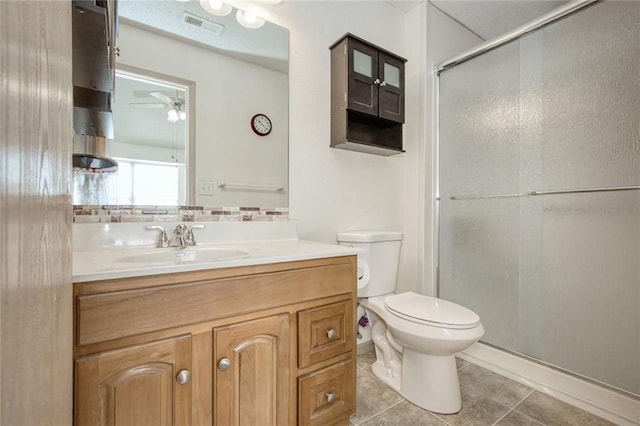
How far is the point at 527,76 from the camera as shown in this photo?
169cm

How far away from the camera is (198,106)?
1.40m

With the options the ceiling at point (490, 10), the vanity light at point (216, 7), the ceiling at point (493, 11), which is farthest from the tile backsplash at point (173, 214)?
the ceiling at point (493, 11)

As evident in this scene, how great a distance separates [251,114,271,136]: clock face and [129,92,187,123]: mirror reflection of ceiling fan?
13.1 inches

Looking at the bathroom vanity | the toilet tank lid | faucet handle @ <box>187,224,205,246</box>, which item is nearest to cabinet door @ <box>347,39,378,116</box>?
the toilet tank lid

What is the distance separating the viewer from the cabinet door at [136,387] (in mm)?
735

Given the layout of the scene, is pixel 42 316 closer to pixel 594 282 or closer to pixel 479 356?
pixel 594 282

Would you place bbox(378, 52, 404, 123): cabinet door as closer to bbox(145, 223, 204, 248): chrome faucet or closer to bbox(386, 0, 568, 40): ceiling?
bbox(386, 0, 568, 40): ceiling

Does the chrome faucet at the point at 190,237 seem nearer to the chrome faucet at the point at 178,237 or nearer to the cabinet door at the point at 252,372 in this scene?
the chrome faucet at the point at 178,237

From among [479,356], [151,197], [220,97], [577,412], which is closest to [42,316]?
[151,197]

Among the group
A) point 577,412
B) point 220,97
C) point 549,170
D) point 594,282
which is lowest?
point 577,412

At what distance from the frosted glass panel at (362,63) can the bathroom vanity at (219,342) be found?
112 centimetres

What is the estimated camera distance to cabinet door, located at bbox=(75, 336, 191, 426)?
2.41ft

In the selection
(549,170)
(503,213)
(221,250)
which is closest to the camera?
(221,250)

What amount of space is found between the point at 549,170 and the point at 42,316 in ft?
6.66
